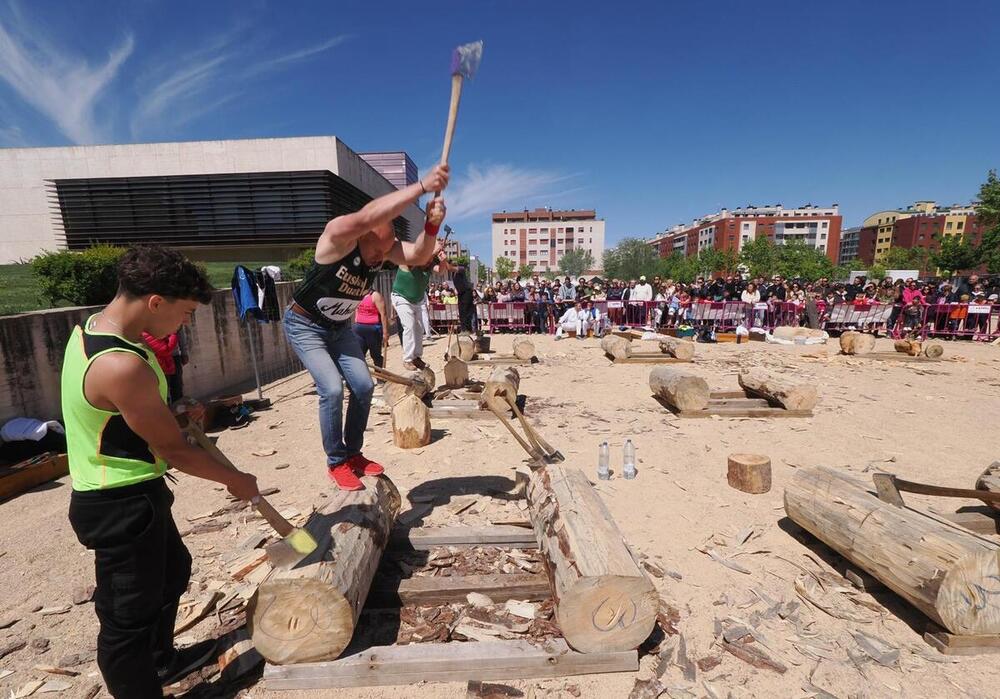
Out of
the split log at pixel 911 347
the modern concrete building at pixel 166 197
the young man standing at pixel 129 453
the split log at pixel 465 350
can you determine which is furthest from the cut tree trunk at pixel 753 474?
the modern concrete building at pixel 166 197

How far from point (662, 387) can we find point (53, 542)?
6.80 m

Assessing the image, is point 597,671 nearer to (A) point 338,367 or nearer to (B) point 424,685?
(B) point 424,685

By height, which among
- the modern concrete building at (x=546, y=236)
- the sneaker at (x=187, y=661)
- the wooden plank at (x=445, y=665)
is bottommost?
the sneaker at (x=187, y=661)

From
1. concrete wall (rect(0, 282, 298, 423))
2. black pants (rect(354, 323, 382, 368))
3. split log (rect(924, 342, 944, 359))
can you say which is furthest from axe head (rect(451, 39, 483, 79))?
split log (rect(924, 342, 944, 359))

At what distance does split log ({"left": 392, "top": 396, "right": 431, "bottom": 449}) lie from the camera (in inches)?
210

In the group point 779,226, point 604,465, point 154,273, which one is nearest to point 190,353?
point 604,465

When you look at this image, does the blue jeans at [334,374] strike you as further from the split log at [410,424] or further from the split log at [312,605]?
the split log at [410,424]

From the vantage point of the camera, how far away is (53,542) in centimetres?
351

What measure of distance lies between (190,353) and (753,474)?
27.0 feet

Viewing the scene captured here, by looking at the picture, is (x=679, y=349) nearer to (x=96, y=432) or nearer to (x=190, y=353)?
(x=190, y=353)

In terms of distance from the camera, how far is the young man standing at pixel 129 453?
1.63 meters

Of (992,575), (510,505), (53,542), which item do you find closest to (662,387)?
(510,505)

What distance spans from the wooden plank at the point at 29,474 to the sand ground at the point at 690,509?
0.21 metres

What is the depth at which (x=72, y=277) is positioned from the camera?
6.46m
